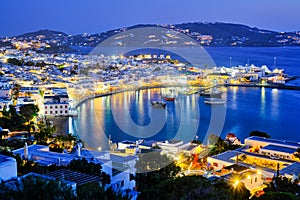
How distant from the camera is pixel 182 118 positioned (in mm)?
9461

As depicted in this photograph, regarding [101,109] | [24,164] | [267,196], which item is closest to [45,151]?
[24,164]

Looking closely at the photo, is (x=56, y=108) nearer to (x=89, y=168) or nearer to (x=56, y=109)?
(x=56, y=109)

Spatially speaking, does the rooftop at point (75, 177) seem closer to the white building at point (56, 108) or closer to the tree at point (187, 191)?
the tree at point (187, 191)

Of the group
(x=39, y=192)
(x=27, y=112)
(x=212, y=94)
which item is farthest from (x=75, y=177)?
(x=212, y=94)

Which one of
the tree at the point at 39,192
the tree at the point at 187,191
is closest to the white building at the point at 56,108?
the tree at the point at 187,191

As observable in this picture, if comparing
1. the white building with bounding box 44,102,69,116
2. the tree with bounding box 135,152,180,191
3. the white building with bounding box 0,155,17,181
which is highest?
the white building with bounding box 0,155,17,181

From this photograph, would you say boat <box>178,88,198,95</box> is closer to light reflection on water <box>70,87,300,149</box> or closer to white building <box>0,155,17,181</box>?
light reflection on water <box>70,87,300,149</box>

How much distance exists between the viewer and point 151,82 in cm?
1652

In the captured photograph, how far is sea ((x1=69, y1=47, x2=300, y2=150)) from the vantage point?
7684mm

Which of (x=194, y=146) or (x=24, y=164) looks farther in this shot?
(x=194, y=146)

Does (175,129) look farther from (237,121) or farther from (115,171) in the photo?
(115,171)

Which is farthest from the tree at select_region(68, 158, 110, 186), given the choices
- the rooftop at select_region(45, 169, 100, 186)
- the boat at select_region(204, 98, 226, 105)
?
the boat at select_region(204, 98, 226, 105)

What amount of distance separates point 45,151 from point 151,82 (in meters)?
13.0

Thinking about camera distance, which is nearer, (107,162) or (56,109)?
(107,162)
